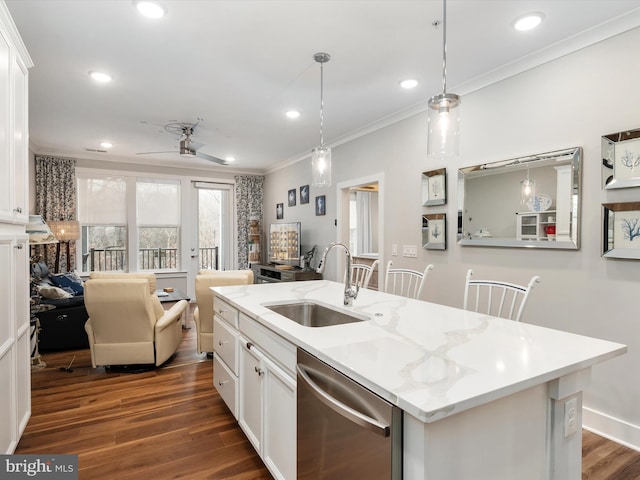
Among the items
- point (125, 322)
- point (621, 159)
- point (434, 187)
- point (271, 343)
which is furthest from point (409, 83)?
point (125, 322)

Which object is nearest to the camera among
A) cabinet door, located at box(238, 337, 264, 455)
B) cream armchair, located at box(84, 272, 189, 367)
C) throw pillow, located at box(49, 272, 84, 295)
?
cabinet door, located at box(238, 337, 264, 455)

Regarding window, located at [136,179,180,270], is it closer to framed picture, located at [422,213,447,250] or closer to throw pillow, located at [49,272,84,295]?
throw pillow, located at [49,272,84,295]

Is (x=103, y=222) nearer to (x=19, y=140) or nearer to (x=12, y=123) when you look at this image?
(x=19, y=140)

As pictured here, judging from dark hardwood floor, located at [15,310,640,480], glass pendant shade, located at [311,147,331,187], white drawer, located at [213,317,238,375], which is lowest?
dark hardwood floor, located at [15,310,640,480]

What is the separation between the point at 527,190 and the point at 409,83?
4.51ft

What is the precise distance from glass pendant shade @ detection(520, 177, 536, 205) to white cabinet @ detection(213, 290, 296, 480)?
2282mm

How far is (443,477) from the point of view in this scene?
0.98 m

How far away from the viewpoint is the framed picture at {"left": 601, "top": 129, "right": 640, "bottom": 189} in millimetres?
2238

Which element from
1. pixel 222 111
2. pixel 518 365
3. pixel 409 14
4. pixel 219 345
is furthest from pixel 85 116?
pixel 518 365

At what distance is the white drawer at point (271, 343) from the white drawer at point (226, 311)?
14cm

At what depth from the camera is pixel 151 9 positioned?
2.18 m

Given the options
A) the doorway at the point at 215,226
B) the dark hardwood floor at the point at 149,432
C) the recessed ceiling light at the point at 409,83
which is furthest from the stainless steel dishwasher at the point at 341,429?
the doorway at the point at 215,226

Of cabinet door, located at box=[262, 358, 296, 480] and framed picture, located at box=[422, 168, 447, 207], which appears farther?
framed picture, located at box=[422, 168, 447, 207]

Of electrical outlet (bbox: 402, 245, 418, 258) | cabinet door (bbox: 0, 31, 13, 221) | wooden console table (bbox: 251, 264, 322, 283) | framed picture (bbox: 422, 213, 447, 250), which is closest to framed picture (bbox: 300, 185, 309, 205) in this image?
wooden console table (bbox: 251, 264, 322, 283)
